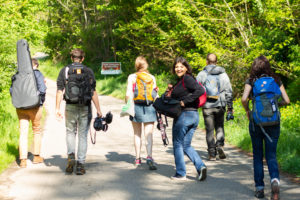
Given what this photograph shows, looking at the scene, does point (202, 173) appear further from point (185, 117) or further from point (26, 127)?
point (26, 127)

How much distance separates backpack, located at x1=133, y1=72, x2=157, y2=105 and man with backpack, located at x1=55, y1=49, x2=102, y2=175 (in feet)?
2.37

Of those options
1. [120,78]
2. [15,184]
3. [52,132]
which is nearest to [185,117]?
[15,184]

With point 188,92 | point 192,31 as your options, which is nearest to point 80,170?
point 188,92

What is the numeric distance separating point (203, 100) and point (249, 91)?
40.9 inches

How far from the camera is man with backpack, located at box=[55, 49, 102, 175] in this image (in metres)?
6.66

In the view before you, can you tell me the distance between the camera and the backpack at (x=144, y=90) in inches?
281

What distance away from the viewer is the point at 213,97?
7875mm

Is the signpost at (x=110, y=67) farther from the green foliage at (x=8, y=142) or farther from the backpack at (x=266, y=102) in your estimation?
the backpack at (x=266, y=102)

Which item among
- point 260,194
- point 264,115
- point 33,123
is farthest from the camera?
point 33,123

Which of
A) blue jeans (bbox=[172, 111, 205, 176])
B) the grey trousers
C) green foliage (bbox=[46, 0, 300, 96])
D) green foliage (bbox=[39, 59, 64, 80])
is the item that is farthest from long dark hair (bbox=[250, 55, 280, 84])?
green foliage (bbox=[39, 59, 64, 80])

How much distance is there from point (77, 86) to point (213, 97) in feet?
8.53

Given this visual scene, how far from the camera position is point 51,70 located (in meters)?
44.0

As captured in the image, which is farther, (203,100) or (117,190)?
(203,100)

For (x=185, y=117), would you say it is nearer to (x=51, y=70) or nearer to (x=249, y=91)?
(x=249, y=91)
